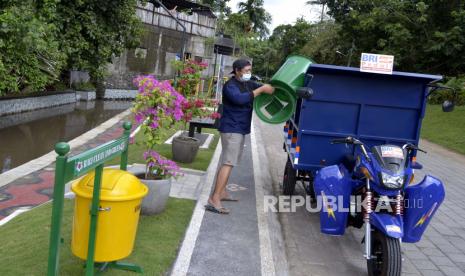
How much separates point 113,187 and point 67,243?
51.9 inches

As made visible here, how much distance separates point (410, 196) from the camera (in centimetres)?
441

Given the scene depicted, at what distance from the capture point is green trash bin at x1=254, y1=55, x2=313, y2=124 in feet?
19.2

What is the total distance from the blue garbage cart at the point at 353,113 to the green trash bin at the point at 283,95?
0.57 feet

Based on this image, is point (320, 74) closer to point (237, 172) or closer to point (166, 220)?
point (166, 220)

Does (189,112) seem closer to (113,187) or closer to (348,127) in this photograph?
(348,127)

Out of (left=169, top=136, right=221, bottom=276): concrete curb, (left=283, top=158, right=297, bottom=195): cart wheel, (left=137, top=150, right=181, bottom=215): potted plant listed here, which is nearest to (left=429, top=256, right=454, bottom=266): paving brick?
(left=283, top=158, right=297, bottom=195): cart wheel

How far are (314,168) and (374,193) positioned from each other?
157 centimetres

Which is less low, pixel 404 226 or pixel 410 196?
pixel 410 196

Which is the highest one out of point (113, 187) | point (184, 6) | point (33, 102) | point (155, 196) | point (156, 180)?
point (184, 6)

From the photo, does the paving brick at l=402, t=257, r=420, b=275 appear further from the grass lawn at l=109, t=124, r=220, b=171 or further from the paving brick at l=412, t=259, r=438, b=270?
the grass lawn at l=109, t=124, r=220, b=171

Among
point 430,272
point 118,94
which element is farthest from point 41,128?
point 118,94

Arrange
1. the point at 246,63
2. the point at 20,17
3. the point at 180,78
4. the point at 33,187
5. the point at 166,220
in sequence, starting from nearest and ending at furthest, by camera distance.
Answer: the point at 166,220 < the point at 246,63 < the point at 33,187 < the point at 180,78 < the point at 20,17

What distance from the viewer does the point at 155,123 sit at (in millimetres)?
5078

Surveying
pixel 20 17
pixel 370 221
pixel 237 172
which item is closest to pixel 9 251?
pixel 370 221
